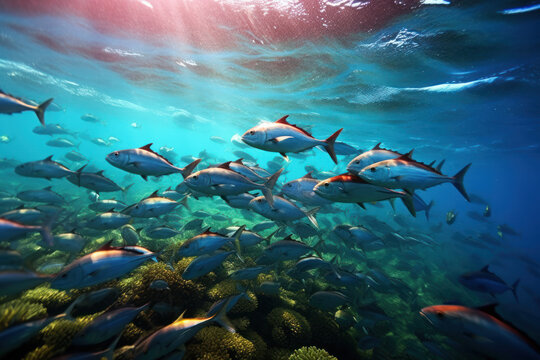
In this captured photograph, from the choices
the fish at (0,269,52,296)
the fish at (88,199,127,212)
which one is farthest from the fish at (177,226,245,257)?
the fish at (88,199,127,212)

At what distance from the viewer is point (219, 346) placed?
3.54 m

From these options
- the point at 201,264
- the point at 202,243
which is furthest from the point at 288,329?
the point at 202,243

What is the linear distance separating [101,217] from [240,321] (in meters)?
4.18

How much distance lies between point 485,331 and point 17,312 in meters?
6.27

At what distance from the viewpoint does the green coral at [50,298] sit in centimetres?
393

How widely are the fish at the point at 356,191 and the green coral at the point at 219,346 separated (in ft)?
9.76

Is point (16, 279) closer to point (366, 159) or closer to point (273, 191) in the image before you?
point (366, 159)

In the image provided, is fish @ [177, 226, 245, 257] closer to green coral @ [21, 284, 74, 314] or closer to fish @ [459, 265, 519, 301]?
green coral @ [21, 284, 74, 314]

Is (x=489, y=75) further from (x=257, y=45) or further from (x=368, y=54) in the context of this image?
(x=257, y=45)

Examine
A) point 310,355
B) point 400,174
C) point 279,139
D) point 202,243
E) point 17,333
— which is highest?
point 279,139

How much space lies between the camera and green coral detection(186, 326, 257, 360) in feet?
11.1

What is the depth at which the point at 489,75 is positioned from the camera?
11.3 meters

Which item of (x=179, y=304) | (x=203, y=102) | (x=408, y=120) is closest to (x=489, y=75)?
(x=408, y=120)

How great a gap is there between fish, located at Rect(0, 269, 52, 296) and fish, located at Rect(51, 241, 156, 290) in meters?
0.28
